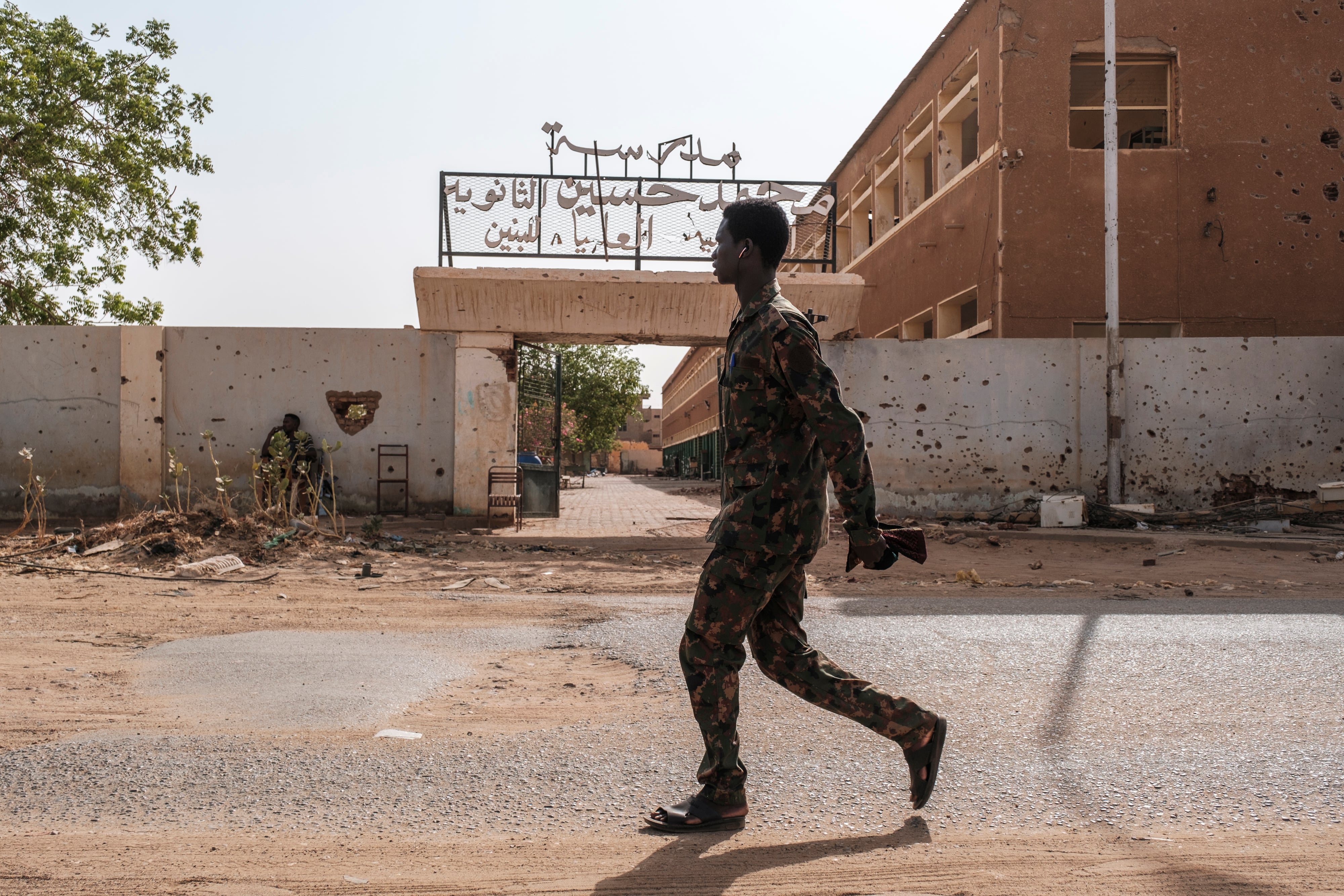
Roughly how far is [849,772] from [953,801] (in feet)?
1.27

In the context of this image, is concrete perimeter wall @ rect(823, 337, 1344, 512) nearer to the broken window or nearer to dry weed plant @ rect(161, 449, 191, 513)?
the broken window

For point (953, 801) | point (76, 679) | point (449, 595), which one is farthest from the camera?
point (449, 595)

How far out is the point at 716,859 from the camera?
2.39m

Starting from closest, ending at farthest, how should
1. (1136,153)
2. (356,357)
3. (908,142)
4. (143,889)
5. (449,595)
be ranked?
(143,889)
(449,595)
(356,357)
(1136,153)
(908,142)

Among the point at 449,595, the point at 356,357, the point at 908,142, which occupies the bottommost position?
the point at 449,595

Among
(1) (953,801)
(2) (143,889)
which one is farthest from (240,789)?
(1) (953,801)

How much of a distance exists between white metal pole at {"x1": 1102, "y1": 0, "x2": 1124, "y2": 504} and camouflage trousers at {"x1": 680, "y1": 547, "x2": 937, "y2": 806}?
37.2 ft

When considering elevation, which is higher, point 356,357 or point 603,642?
point 356,357

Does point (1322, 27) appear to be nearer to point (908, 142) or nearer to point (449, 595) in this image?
point (908, 142)

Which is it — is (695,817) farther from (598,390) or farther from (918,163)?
(598,390)

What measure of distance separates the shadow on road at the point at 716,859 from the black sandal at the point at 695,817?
0.06 ft

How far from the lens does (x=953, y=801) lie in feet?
9.28

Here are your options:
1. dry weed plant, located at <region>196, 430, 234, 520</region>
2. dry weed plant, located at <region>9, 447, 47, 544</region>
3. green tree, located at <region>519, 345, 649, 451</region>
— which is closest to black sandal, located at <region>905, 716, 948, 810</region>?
dry weed plant, located at <region>196, 430, 234, 520</region>

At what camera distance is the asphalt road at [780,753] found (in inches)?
106
